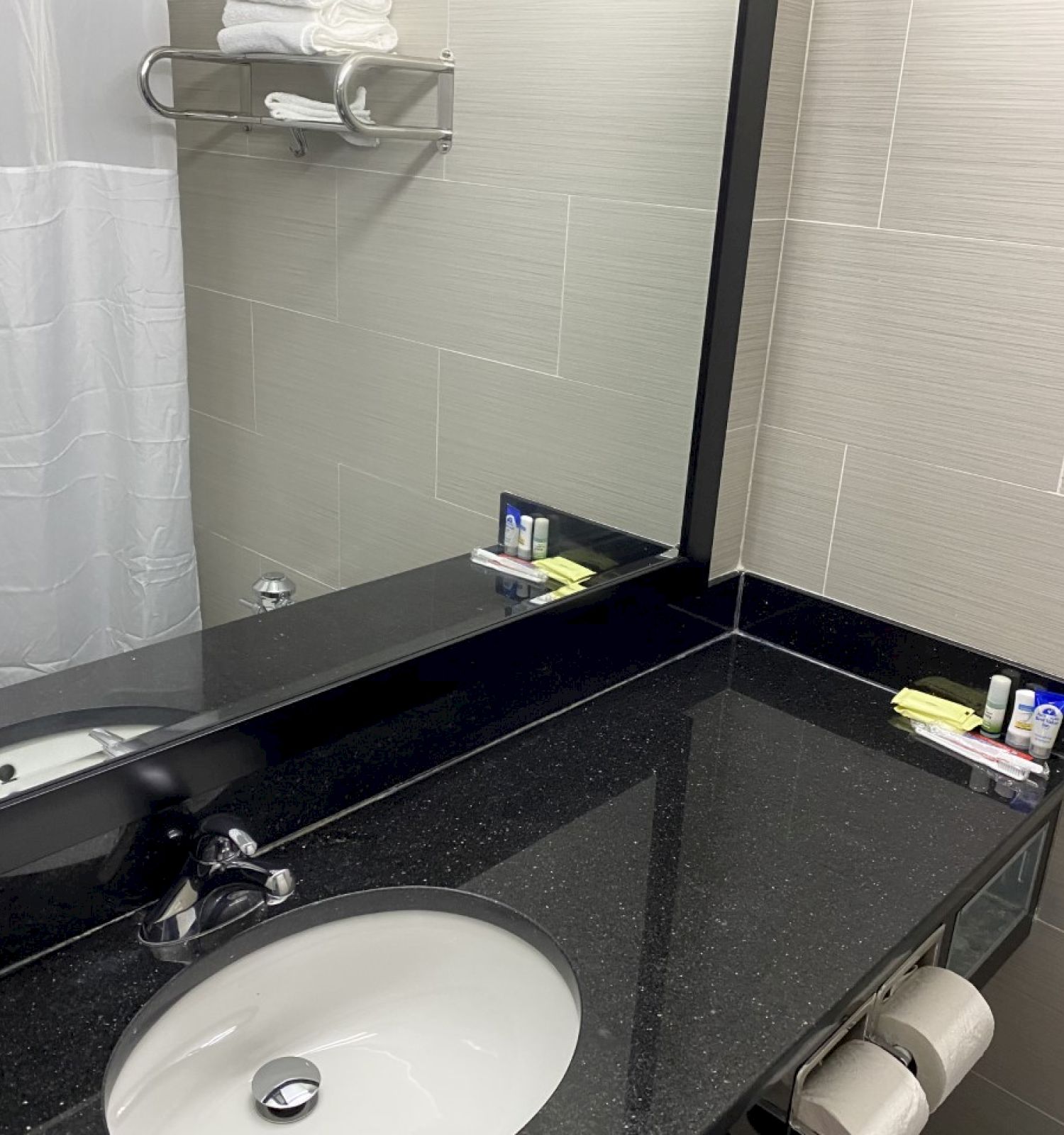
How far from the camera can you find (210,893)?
1120mm

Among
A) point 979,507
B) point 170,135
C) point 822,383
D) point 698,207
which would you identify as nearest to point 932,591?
point 979,507

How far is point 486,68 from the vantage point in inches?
53.3

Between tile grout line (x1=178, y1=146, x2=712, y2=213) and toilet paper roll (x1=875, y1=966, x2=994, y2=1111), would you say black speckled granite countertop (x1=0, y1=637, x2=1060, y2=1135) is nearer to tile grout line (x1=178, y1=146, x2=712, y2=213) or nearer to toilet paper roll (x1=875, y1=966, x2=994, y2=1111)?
toilet paper roll (x1=875, y1=966, x2=994, y2=1111)

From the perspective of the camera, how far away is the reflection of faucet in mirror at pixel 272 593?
1.24 meters

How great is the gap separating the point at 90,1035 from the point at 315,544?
1.77 ft

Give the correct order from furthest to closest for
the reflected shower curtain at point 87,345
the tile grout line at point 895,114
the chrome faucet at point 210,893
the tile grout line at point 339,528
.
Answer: the tile grout line at point 895,114 → the tile grout line at point 339,528 → the chrome faucet at point 210,893 → the reflected shower curtain at point 87,345

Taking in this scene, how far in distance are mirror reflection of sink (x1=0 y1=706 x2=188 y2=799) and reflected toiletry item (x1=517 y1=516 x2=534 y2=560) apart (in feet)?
1.93

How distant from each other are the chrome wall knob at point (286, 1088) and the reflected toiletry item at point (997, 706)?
0.96 meters

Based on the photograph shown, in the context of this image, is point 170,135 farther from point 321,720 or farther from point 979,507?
point 979,507

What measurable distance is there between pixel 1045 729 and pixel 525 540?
0.71m

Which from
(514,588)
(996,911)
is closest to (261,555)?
(514,588)

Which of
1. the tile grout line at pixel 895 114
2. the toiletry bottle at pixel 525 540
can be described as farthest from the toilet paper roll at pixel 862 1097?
the tile grout line at pixel 895 114

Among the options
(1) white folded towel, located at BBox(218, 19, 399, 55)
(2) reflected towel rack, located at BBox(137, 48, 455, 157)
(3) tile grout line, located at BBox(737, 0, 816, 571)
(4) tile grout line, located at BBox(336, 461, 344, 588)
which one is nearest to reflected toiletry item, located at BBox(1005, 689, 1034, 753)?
(3) tile grout line, located at BBox(737, 0, 816, 571)

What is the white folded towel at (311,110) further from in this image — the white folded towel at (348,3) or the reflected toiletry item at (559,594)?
the reflected toiletry item at (559,594)
